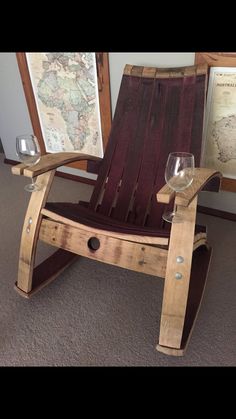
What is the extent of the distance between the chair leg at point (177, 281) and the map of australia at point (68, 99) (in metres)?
1.24

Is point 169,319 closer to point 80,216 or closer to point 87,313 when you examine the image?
point 87,313

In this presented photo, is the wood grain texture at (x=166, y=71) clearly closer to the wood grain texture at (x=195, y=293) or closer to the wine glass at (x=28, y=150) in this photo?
the wine glass at (x=28, y=150)

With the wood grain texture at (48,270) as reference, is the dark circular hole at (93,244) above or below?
above

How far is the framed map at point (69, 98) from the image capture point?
75.5 inches

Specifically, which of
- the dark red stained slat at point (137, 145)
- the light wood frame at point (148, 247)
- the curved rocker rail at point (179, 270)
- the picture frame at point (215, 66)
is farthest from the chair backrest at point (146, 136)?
the curved rocker rail at point (179, 270)

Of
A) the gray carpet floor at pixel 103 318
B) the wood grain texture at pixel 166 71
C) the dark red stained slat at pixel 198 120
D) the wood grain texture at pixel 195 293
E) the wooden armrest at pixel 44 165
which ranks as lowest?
the gray carpet floor at pixel 103 318

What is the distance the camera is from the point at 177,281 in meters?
1.05

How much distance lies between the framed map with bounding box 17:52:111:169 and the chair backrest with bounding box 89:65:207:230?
1.31 feet

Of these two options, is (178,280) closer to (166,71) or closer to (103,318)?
(103,318)

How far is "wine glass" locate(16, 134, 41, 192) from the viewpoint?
123 centimetres

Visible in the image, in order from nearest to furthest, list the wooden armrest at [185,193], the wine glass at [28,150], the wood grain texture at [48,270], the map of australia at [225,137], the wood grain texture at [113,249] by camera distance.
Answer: the wooden armrest at [185,193], the wood grain texture at [113,249], the wine glass at [28,150], the wood grain texture at [48,270], the map of australia at [225,137]

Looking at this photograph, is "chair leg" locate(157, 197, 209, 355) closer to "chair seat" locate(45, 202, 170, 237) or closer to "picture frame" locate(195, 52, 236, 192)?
"chair seat" locate(45, 202, 170, 237)
